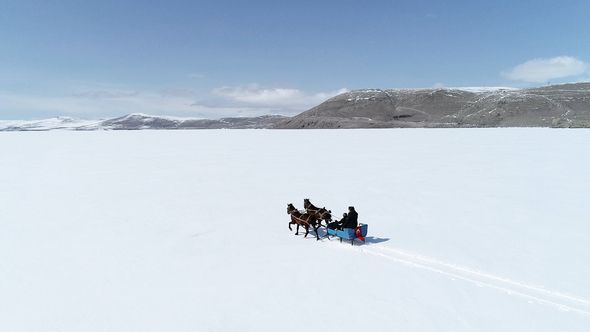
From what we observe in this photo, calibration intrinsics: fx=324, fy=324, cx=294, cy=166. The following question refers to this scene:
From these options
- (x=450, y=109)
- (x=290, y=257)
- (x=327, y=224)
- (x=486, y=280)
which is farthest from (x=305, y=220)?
(x=450, y=109)

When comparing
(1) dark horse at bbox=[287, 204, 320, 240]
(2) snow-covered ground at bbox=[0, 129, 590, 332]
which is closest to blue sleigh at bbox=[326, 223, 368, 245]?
(2) snow-covered ground at bbox=[0, 129, 590, 332]

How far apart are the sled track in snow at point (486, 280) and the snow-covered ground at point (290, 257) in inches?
1.3

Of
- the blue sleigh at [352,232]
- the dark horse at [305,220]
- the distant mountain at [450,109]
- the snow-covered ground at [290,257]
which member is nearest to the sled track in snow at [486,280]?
the snow-covered ground at [290,257]

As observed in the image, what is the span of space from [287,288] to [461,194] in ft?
30.8

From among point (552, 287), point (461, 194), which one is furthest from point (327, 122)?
point (552, 287)

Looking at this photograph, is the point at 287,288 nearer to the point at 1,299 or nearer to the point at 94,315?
the point at 94,315

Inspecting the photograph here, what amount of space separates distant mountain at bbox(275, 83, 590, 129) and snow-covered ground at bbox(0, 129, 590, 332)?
86167 mm

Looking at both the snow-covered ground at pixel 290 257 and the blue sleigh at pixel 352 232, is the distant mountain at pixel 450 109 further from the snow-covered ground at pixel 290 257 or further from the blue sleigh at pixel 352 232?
the blue sleigh at pixel 352 232

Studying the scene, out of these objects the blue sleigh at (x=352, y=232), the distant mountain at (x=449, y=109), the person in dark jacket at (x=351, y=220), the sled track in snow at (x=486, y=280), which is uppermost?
the distant mountain at (x=449, y=109)

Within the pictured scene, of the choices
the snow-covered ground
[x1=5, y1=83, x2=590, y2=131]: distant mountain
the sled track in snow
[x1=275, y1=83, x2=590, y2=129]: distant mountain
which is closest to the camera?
the snow-covered ground

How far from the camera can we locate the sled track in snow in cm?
543

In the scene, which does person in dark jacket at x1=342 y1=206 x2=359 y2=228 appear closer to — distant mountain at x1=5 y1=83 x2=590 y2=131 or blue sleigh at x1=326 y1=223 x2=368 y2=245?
blue sleigh at x1=326 y1=223 x2=368 y2=245

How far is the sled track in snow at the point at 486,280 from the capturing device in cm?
543

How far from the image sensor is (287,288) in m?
6.07
